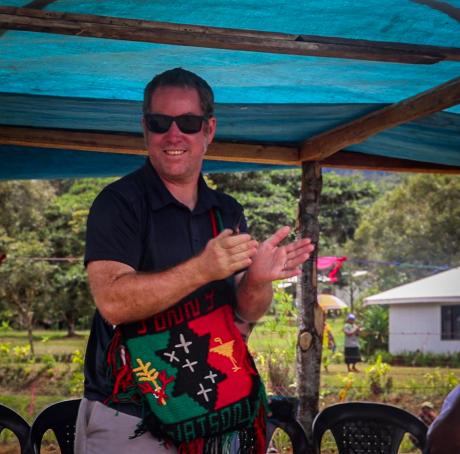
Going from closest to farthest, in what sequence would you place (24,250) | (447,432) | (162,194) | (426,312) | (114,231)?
(447,432)
(114,231)
(162,194)
(24,250)
(426,312)

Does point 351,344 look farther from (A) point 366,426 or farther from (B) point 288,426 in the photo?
(B) point 288,426

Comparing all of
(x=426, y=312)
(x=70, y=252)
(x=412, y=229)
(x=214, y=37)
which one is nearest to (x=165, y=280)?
(x=214, y=37)

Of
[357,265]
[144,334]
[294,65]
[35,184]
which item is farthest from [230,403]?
[357,265]

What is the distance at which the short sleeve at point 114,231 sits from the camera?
8.32 feet

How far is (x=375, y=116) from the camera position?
512 cm

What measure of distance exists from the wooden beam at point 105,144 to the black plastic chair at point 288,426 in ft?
5.83

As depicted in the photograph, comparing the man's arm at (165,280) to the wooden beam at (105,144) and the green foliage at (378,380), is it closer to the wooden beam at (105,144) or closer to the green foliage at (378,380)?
the wooden beam at (105,144)

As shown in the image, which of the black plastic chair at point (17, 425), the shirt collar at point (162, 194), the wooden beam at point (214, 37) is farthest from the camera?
the black plastic chair at point (17, 425)

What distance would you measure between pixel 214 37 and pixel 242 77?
106 centimetres

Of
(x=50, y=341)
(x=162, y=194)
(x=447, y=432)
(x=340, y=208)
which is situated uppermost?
(x=340, y=208)

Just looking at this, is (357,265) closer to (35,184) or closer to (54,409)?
(35,184)

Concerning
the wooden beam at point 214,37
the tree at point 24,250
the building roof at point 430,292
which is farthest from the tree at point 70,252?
the wooden beam at point 214,37

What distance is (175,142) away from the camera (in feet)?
9.02

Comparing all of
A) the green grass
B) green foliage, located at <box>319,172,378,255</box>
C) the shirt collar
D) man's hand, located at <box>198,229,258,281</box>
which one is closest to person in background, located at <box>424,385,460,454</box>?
man's hand, located at <box>198,229,258,281</box>
